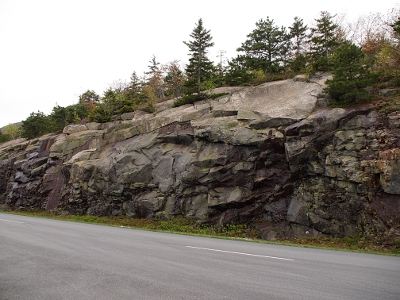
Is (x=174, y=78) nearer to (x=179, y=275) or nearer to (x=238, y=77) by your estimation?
(x=238, y=77)

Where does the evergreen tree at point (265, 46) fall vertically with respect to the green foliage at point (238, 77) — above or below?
above

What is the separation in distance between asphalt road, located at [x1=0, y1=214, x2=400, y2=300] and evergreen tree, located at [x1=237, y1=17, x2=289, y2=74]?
25.1m

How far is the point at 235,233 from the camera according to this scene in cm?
1627

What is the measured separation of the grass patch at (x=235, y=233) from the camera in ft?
40.8

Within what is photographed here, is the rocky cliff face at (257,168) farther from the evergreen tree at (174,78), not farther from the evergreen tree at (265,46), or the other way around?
the evergreen tree at (174,78)

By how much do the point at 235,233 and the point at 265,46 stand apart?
865 inches

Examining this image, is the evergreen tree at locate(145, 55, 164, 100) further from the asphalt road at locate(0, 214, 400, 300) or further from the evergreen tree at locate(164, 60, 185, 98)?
the asphalt road at locate(0, 214, 400, 300)

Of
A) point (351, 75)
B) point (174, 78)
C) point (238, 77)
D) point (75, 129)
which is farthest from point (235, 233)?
point (174, 78)

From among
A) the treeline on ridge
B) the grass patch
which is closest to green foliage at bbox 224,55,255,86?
the treeline on ridge

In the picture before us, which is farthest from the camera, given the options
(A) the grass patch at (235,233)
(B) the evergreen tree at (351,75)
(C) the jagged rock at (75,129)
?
(C) the jagged rock at (75,129)

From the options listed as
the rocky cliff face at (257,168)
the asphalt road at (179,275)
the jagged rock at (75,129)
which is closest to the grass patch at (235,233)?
the rocky cliff face at (257,168)

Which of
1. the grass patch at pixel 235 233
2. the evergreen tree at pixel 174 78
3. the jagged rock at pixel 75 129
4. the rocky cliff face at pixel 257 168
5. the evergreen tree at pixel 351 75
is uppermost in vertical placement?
the evergreen tree at pixel 174 78

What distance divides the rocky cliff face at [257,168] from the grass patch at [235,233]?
0.47 metres

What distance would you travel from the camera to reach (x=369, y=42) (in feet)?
102
